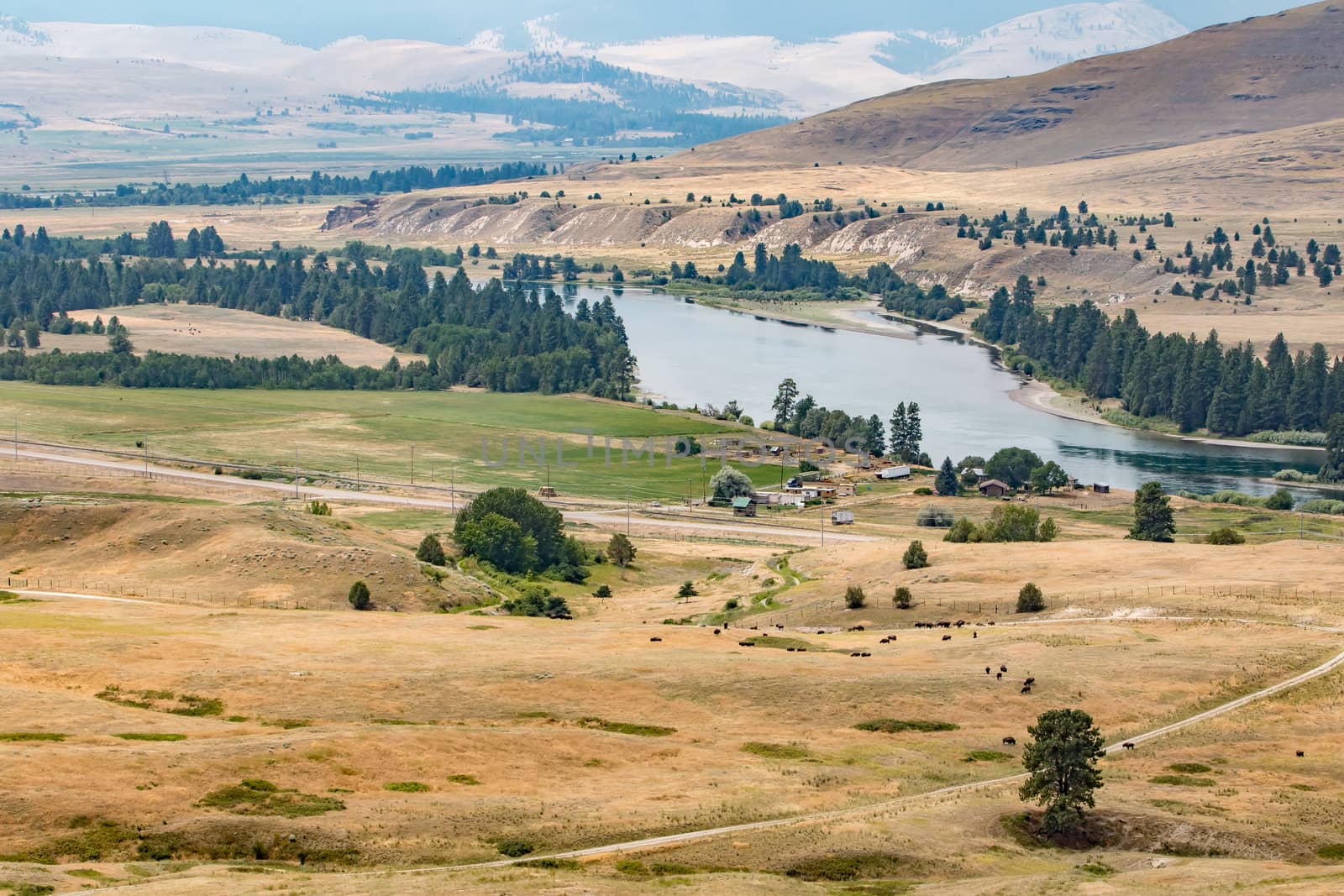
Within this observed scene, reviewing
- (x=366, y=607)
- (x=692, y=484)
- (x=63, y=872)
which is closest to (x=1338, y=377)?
(x=692, y=484)

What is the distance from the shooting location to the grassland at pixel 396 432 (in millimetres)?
139250

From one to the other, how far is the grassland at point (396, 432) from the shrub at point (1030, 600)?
168 feet

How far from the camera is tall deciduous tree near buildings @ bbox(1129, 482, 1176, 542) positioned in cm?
10719

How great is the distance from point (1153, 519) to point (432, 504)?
164 feet

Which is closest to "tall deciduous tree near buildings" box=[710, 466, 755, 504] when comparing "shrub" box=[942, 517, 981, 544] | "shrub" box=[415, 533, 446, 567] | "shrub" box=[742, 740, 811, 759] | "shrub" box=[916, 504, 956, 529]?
"shrub" box=[916, 504, 956, 529]

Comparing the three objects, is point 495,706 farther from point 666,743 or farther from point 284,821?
point 284,821

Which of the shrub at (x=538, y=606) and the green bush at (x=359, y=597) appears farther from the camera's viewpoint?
the shrub at (x=538, y=606)

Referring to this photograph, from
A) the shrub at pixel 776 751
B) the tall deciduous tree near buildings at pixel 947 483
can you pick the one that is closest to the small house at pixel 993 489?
the tall deciduous tree near buildings at pixel 947 483

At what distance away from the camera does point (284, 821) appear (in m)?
47.3

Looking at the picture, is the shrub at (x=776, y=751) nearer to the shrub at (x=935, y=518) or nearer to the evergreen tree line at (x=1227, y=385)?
the shrub at (x=935, y=518)

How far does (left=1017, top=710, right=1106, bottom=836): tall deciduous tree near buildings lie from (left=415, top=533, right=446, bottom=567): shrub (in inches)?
2062

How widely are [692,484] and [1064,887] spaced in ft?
309

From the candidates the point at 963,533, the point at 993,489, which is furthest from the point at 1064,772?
the point at 993,489

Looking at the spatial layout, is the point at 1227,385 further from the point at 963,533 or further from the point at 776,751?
the point at 776,751
